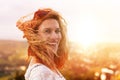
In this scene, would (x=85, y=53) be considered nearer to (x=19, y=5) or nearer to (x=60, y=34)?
(x=19, y=5)

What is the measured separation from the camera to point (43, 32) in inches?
55.9

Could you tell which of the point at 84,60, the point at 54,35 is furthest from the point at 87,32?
the point at 54,35

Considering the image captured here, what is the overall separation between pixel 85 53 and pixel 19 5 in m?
0.69

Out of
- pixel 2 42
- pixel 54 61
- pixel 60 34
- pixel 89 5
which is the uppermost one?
pixel 60 34

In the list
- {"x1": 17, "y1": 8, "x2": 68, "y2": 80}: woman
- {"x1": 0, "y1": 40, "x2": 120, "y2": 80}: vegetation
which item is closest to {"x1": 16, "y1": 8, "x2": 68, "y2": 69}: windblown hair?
{"x1": 17, "y1": 8, "x2": 68, "y2": 80}: woman

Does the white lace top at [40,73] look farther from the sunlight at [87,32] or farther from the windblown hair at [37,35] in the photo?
the sunlight at [87,32]

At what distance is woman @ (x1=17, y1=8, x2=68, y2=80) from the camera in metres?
1.39

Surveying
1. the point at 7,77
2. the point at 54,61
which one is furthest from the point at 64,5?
the point at 54,61

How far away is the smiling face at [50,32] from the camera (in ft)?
4.64

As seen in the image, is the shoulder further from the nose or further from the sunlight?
the sunlight

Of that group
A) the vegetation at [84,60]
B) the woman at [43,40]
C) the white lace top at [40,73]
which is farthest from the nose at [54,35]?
the vegetation at [84,60]

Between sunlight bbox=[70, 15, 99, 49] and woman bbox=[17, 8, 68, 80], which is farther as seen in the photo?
sunlight bbox=[70, 15, 99, 49]

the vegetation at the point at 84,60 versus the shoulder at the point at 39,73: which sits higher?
the shoulder at the point at 39,73

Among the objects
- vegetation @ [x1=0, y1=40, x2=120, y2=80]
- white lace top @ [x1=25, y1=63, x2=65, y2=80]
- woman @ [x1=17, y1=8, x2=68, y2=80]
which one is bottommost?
vegetation @ [x1=0, y1=40, x2=120, y2=80]
